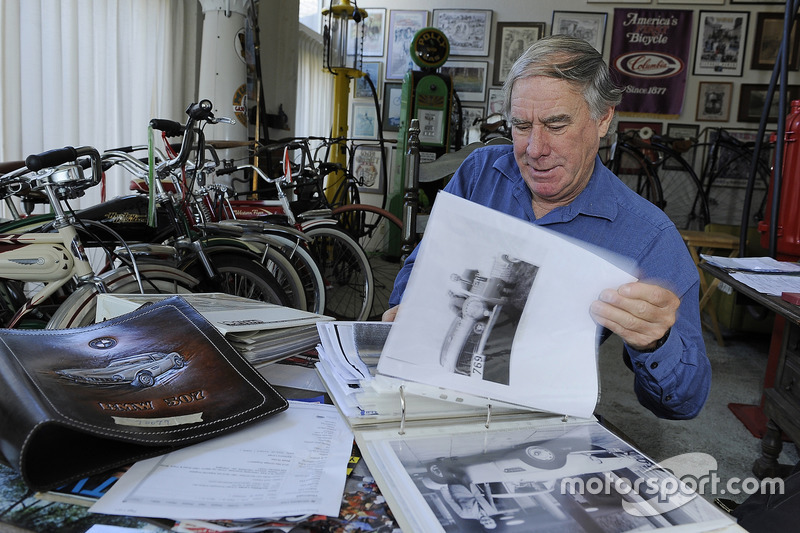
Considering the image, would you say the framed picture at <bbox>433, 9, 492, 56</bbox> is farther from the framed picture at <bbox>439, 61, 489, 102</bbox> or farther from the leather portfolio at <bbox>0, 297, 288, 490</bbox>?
the leather portfolio at <bbox>0, 297, 288, 490</bbox>

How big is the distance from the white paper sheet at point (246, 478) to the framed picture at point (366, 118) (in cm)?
590

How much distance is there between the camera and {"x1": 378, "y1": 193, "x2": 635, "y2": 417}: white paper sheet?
1.84 feet

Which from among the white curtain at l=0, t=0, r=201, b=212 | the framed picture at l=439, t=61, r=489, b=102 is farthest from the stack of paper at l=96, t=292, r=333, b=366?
the framed picture at l=439, t=61, r=489, b=102

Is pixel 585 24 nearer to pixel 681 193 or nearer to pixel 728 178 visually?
pixel 681 193

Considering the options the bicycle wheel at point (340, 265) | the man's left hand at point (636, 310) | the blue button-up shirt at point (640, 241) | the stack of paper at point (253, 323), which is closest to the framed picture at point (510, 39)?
the bicycle wheel at point (340, 265)

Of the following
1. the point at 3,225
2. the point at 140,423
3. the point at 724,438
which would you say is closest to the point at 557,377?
the point at 140,423

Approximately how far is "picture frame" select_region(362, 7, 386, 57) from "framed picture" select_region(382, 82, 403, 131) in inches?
15.1

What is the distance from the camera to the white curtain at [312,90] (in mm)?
5797

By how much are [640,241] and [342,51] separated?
4860mm

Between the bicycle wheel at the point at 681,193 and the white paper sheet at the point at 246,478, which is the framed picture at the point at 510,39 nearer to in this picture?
the bicycle wheel at the point at 681,193

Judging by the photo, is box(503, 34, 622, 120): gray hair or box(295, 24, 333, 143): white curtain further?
box(295, 24, 333, 143): white curtain

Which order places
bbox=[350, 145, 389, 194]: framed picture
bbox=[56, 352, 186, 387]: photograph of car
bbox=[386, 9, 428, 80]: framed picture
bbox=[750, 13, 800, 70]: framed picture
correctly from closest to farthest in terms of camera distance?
bbox=[56, 352, 186, 387]: photograph of car < bbox=[750, 13, 800, 70]: framed picture < bbox=[386, 9, 428, 80]: framed picture < bbox=[350, 145, 389, 194]: framed picture

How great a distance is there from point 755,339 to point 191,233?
367 centimetres

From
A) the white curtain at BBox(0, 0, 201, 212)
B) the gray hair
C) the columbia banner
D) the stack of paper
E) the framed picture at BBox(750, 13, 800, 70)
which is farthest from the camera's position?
the columbia banner
